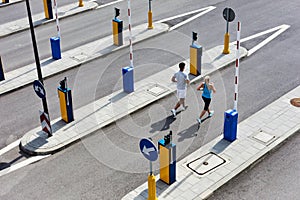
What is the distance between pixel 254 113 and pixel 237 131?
1.32 m

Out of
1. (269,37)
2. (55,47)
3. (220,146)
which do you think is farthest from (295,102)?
(55,47)

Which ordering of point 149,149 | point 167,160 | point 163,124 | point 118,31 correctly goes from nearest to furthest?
point 149,149 → point 167,160 → point 163,124 → point 118,31

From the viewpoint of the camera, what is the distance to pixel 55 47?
19.0m

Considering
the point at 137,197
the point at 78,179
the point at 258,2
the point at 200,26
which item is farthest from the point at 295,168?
the point at 258,2

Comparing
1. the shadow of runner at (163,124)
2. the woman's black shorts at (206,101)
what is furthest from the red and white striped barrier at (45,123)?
the woman's black shorts at (206,101)

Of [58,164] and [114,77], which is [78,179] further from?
[114,77]

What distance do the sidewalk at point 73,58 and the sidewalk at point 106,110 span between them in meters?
3.12

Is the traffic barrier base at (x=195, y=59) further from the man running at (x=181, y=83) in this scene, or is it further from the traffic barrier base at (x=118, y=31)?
the traffic barrier base at (x=118, y=31)

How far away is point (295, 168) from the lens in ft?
41.2

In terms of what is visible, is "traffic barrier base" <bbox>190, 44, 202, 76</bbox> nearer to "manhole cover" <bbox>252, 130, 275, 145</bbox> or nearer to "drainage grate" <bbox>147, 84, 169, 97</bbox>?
"drainage grate" <bbox>147, 84, 169, 97</bbox>

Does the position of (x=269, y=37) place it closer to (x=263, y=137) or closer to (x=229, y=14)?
(x=229, y=14)

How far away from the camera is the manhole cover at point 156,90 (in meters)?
16.4

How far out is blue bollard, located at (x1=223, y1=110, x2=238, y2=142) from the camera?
1321cm

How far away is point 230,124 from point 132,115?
140 inches
